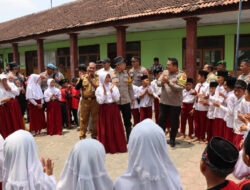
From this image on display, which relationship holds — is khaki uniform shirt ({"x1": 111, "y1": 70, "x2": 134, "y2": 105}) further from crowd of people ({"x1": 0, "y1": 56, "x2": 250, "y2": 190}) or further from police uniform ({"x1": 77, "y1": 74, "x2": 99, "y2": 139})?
Result: police uniform ({"x1": 77, "y1": 74, "x2": 99, "y2": 139})

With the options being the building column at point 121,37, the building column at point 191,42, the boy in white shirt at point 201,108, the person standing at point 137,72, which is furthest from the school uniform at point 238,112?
the building column at point 121,37

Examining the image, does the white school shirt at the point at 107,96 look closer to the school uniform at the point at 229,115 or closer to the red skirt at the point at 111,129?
the red skirt at the point at 111,129

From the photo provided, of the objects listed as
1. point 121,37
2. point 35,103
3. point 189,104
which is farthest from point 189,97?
point 121,37

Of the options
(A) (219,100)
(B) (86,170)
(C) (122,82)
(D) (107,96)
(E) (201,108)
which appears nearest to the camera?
(B) (86,170)

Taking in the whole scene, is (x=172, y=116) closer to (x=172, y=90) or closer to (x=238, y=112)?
(x=172, y=90)

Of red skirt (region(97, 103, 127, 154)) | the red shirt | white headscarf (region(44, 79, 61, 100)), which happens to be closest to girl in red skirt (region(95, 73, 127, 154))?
red skirt (region(97, 103, 127, 154))

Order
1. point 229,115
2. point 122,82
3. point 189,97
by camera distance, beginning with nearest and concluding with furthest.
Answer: point 229,115, point 122,82, point 189,97

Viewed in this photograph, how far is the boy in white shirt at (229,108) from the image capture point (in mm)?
3744

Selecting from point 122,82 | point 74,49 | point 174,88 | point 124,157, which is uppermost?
point 74,49

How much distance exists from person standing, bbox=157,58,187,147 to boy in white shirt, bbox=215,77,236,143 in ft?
2.57

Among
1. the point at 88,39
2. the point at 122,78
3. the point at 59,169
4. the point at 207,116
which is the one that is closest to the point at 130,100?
the point at 122,78

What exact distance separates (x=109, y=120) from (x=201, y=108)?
6.55 feet

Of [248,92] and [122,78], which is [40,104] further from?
[248,92]

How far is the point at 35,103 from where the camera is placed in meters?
5.73
